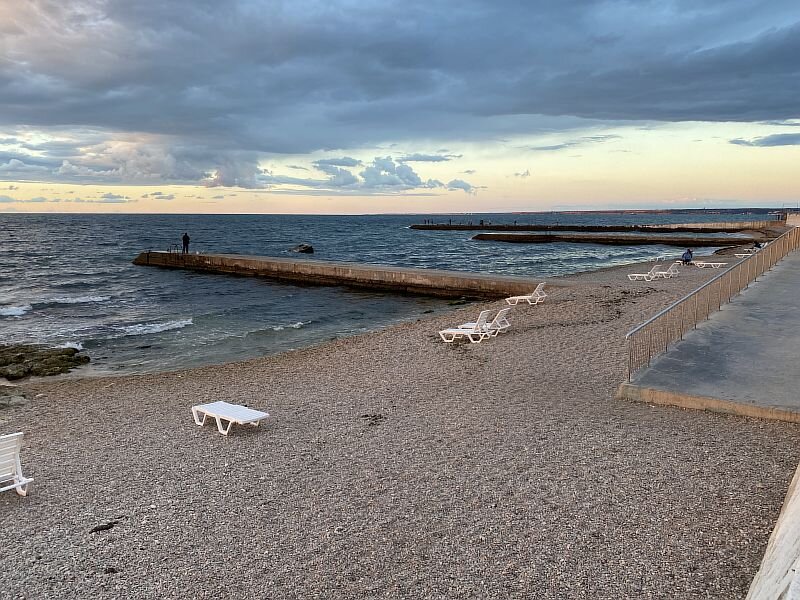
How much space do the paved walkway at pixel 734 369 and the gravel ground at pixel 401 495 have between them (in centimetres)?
27

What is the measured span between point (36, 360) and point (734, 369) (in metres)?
14.1

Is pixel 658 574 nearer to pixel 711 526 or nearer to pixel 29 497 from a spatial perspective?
pixel 711 526

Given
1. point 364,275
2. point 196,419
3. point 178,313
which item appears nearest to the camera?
point 196,419

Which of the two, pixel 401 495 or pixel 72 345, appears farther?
pixel 72 345

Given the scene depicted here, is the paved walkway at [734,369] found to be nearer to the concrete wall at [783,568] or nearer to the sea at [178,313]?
the concrete wall at [783,568]

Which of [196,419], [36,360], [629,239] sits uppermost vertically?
[629,239]

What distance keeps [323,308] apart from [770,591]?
1994cm

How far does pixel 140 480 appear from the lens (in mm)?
6230

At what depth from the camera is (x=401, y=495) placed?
5.57 metres

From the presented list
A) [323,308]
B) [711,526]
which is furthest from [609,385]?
[323,308]

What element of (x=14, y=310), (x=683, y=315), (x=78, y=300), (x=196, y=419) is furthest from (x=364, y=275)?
Result: (x=196, y=419)

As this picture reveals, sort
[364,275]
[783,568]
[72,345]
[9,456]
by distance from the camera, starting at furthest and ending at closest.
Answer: [364,275] → [72,345] → [9,456] → [783,568]

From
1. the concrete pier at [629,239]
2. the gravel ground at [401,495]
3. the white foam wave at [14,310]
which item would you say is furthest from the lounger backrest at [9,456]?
the concrete pier at [629,239]

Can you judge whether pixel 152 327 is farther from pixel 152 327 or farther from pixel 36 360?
pixel 36 360
